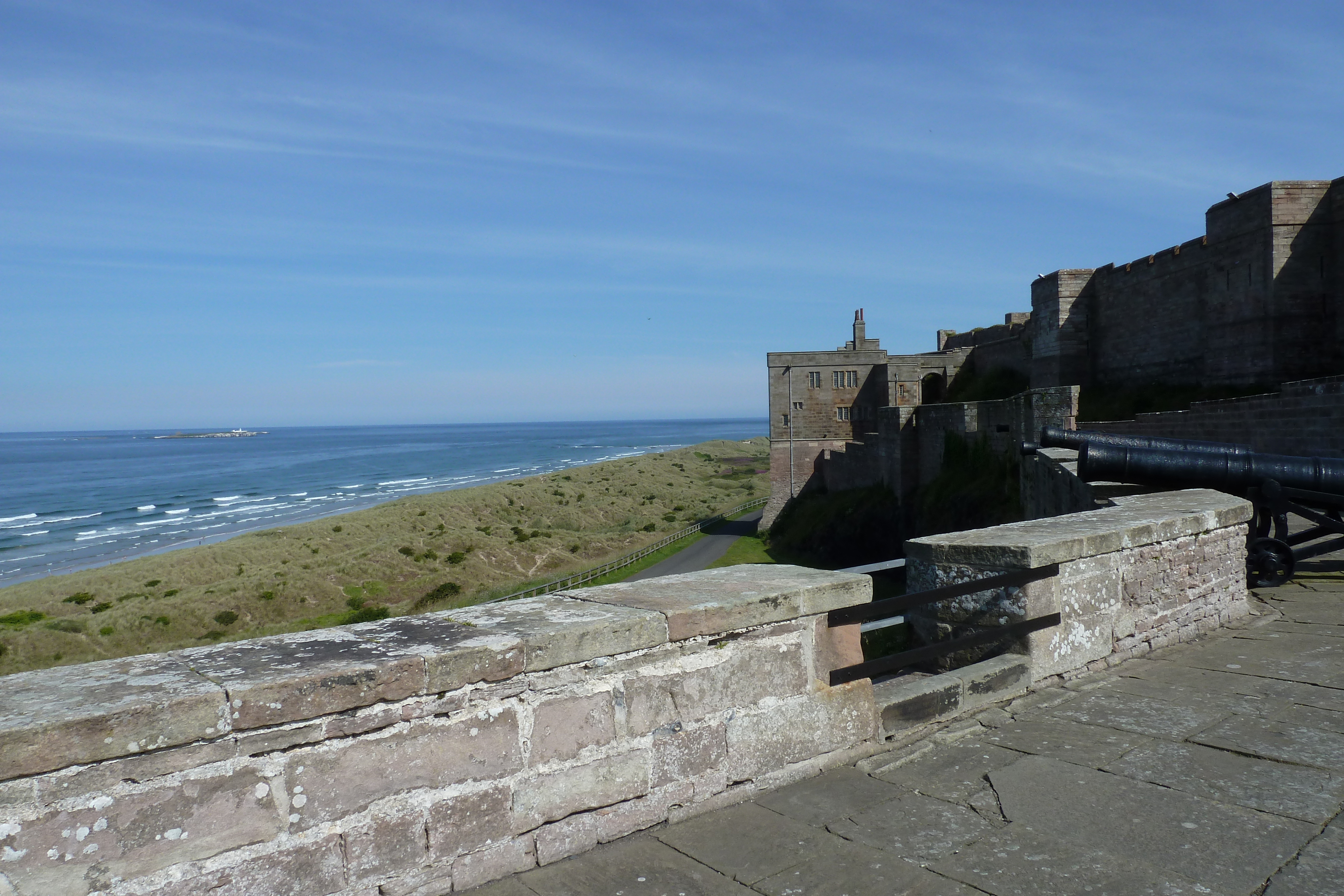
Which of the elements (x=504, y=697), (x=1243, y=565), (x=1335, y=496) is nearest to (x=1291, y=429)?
(x=1335, y=496)

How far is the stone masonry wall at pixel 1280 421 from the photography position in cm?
1289

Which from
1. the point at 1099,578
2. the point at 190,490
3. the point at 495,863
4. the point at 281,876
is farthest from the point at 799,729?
the point at 190,490

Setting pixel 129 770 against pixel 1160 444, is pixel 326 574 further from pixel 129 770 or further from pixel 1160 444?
pixel 129 770

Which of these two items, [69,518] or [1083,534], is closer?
[1083,534]

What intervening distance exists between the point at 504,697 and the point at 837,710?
58.2 inches

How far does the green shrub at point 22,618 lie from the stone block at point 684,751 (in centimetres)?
3331

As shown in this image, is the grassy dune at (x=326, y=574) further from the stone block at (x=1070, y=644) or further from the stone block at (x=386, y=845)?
the stone block at (x=1070, y=644)

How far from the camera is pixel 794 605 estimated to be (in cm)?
331

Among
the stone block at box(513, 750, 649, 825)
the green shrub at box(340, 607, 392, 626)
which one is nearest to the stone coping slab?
the stone block at box(513, 750, 649, 825)

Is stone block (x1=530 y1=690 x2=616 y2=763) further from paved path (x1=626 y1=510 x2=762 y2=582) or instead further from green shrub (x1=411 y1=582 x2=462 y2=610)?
green shrub (x1=411 y1=582 x2=462 y2=610)

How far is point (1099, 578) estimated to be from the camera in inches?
183

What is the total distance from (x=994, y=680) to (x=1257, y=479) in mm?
4121

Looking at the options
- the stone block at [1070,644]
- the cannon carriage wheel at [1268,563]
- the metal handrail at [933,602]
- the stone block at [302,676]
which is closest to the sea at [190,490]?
the stone block at [302,676]

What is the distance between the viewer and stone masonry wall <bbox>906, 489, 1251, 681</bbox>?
169 inches
